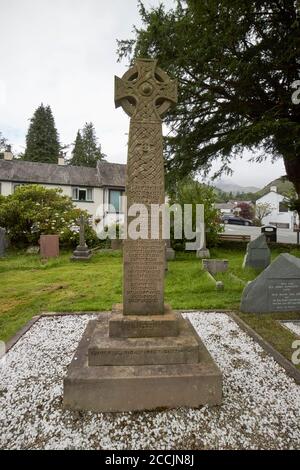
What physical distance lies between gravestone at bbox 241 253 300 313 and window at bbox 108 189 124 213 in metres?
21.7

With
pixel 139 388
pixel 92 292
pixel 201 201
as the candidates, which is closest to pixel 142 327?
pixel 139 388

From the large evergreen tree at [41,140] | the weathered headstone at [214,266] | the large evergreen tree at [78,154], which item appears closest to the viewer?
the weathered headstone at [214,266]

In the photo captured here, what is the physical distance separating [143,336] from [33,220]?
13717 mm

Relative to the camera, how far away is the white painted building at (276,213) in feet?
166

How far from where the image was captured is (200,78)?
11953 mm

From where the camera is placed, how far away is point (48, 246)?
13.5 metres

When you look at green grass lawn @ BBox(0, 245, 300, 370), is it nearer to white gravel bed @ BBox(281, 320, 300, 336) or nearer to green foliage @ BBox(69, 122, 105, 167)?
white gravel bed @ BBox(281, 320, 300, 336)

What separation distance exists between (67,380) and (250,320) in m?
3.90

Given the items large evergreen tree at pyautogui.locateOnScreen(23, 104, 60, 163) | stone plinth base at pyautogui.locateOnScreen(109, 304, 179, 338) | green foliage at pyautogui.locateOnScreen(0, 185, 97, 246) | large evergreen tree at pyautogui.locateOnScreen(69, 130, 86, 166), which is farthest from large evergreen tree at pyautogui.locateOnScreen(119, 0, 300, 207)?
large evergreen tree at pyautogui.locateOnScreen(69, 130, 86, 166)

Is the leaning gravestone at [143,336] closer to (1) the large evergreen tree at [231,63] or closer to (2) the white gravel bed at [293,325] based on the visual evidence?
(2) the white gravel bed at [293,325]

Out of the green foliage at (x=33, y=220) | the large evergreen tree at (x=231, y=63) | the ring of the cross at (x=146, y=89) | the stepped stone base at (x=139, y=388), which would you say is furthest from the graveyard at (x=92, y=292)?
the large evergreen tree at (x=231, y=63)

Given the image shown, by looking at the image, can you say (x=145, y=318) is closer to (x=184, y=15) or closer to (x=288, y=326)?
(x=288, y=326)

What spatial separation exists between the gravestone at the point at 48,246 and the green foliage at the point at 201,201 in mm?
6311

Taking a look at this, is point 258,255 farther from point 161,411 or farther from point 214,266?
point 161,411
